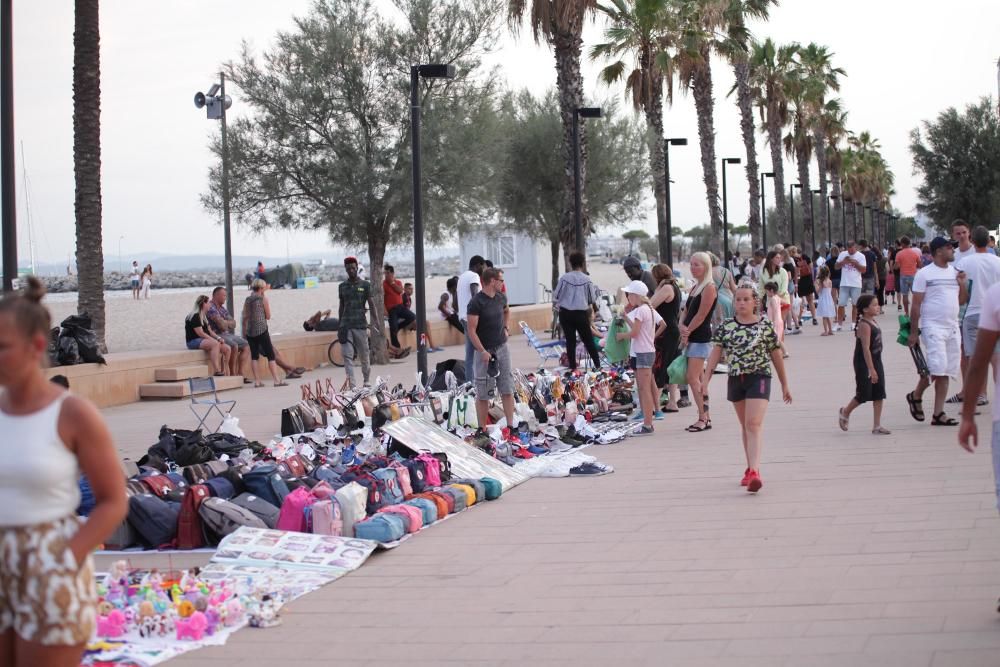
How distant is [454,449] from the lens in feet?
35.3

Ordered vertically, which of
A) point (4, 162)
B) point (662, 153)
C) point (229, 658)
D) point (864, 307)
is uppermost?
point (662, 153)

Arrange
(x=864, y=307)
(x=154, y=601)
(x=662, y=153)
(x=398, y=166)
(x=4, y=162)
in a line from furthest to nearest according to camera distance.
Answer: (x=662, y=153) → (x=398, y=166) → (x=4, y=162) → (x=864, y=307) → (x=154, y=601)

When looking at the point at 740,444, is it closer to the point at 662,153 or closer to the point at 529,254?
the point at 662,153

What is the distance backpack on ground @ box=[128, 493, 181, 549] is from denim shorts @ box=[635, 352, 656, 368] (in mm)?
5808

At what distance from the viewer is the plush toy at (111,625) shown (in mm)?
6031

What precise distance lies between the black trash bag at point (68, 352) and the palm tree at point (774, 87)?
4043 centimetres

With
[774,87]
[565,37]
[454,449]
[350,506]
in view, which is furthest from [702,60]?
[350,506]

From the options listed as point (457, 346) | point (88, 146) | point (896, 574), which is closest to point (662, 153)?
point (457, 346)

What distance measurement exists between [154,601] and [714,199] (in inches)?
1447

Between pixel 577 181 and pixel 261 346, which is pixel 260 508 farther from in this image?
pixel 577 181

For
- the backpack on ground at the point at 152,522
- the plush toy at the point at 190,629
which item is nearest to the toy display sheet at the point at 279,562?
the plush toy at the point at 190,629

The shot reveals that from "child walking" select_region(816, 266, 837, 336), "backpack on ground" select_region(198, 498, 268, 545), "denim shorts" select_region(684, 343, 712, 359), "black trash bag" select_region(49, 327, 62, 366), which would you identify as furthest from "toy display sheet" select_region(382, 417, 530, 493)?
"child walking" select_region(816, 266, 837, 336)

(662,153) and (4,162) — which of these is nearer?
(4,162)

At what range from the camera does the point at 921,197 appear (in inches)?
2534
